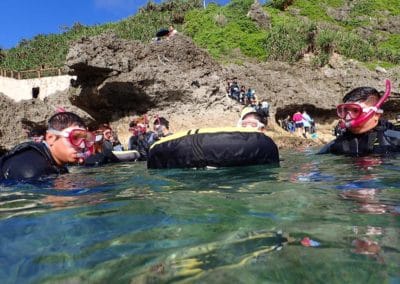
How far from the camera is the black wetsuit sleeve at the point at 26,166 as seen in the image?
399 cm

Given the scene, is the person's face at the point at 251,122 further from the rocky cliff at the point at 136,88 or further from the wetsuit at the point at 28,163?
the rocky cliff at the point at 136,88

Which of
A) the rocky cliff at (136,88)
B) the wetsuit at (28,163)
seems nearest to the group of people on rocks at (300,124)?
the rocky cliff at (136,88)

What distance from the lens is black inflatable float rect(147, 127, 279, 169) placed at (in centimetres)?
508

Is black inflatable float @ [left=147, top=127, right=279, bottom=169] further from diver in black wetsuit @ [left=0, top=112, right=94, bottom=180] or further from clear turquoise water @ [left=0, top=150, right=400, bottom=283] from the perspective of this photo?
clear turquoise water @ [left=0, top=150, right=400, bottom=283]

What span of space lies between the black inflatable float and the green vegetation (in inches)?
646

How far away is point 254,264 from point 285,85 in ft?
54.6

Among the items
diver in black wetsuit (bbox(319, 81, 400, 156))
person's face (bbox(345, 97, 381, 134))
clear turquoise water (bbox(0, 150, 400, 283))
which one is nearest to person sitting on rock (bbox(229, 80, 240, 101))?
diver in black wetsuit (bbox(319, 81, 400, 156))

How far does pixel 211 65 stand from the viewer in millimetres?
13539

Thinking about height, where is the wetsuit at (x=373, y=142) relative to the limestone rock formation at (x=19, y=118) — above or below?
below

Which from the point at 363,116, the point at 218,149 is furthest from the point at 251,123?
the point at 363,116

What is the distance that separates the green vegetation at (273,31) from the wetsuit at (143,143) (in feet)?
39.9

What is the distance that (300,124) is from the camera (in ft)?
53.5

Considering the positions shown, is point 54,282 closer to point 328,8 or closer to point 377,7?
point 328,8

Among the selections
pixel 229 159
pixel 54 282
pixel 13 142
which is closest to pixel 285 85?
pixel 13 142
